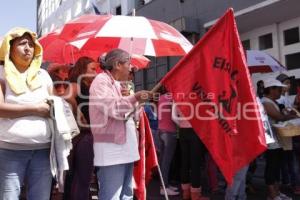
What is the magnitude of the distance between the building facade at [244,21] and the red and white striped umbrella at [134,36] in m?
4.05

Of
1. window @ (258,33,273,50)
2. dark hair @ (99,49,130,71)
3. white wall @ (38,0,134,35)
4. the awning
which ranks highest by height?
white wall @ (38,0,134,35)

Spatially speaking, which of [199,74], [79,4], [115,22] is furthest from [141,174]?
[79,4]

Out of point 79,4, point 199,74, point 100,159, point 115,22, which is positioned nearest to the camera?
point 100,159

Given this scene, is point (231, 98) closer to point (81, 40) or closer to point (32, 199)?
point (32, 199)

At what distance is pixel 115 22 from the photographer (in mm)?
5961

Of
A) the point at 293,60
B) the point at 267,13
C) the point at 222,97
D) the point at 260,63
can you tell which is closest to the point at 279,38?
the point at 293,60

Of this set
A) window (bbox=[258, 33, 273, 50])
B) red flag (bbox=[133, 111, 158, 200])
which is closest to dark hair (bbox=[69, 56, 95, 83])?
red flag (bbox=[133, 111, 158, 200])

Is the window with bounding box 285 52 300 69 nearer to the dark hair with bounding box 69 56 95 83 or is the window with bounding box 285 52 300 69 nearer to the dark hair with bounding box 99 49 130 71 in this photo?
the dark hair with bounding box 69 56 95 83

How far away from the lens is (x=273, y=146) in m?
5.78

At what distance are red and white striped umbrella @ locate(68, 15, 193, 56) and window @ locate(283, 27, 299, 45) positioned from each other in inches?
188

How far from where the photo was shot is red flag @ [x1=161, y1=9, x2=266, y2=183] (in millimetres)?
3846

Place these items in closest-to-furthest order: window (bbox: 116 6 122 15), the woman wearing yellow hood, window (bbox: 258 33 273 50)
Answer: the woman wearing yellow hood, window (bbox: 258 33 273 50), window (bbox: 116 6 122 15)

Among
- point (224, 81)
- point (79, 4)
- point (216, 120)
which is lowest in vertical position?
point (216, 120)

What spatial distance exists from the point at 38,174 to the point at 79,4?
870 inches
